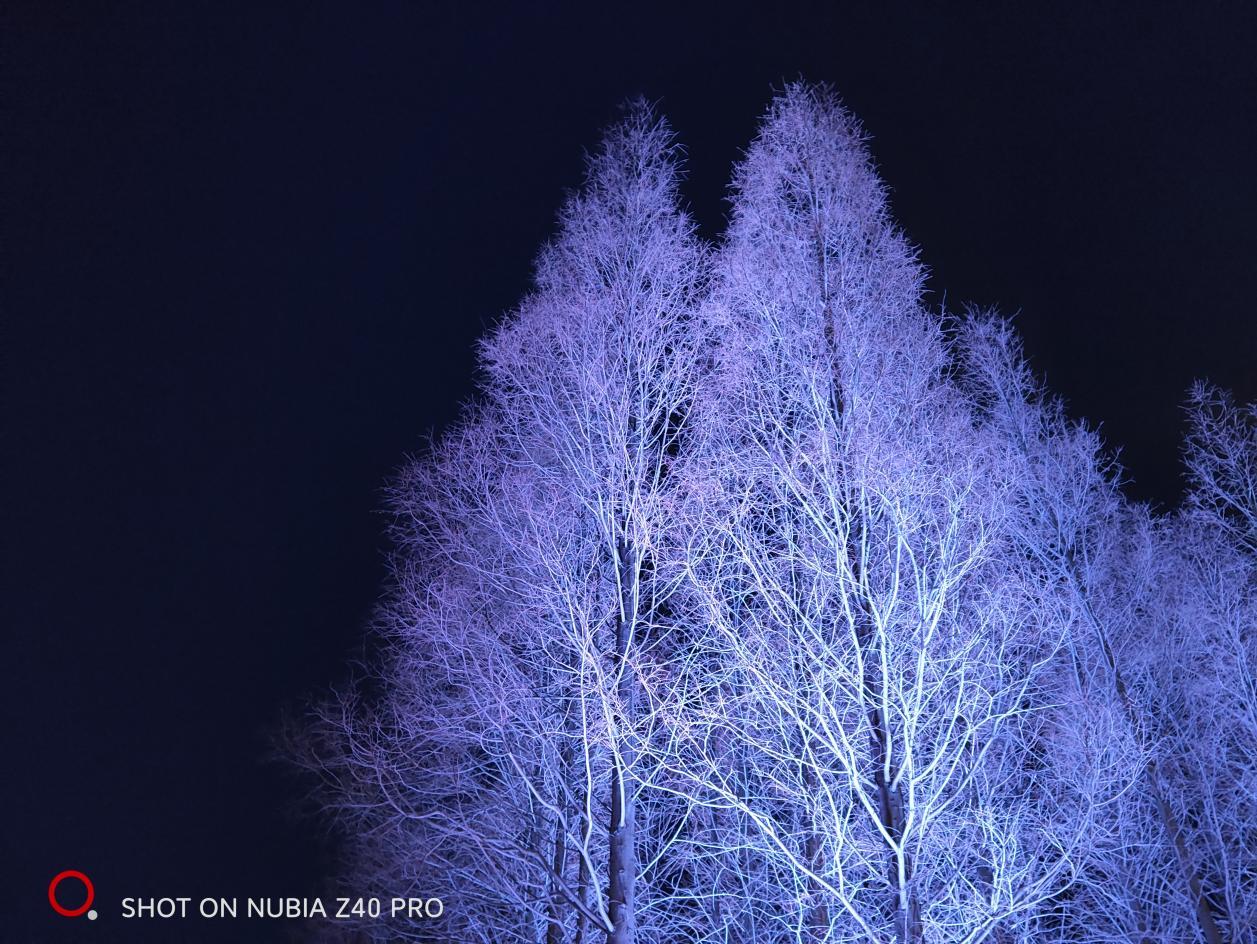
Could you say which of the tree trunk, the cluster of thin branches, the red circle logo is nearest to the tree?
the cluster of thin branches

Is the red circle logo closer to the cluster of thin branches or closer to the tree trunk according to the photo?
the cluster of thin branches

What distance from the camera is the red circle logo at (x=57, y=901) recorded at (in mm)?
10039

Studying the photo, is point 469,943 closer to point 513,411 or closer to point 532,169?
point 513,411

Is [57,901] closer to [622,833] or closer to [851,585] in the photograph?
[622,833]

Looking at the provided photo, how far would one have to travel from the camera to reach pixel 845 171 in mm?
7844

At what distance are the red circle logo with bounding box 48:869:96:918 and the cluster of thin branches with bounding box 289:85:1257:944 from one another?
515 cm

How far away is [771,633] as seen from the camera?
6.09 m

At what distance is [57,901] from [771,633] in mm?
10678

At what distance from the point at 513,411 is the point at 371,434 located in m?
9.04

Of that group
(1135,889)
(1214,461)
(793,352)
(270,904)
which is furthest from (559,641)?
(1214,461)

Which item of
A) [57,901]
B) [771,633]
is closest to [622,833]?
[771,633]

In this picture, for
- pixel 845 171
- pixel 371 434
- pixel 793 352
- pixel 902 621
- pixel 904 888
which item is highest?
pixel 371 434

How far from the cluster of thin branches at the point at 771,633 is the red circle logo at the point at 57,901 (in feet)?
16.9

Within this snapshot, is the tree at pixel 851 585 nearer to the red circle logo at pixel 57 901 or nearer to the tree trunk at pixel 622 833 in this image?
the tree trunk at pixel 622 833
